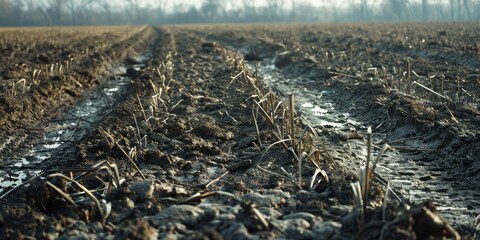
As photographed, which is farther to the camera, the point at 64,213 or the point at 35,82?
the point at 35,82

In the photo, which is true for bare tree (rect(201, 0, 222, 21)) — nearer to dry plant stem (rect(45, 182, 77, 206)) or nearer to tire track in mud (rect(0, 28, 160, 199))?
tire track in mud (rect(0, 28, 160, 199))

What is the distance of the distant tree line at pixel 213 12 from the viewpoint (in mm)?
95000

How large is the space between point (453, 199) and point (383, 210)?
1.58 metres

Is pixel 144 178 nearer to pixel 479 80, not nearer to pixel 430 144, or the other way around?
pixel 430 144

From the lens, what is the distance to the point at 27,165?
207 inches

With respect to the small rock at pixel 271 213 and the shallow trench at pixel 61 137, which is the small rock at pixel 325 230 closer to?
the small rock at pixel 271 213

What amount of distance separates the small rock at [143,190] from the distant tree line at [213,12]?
89.1 metres

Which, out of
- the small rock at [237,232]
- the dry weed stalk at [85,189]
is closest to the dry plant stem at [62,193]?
the dry weed stalk at [85,189]

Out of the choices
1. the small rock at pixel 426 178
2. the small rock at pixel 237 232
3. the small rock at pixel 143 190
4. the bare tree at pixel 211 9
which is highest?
the bare tree at pixel 211 9

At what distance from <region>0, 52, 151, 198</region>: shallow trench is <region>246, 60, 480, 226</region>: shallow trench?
2.69 meters

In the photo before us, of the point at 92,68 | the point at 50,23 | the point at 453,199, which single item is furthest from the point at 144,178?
the point at 50,23

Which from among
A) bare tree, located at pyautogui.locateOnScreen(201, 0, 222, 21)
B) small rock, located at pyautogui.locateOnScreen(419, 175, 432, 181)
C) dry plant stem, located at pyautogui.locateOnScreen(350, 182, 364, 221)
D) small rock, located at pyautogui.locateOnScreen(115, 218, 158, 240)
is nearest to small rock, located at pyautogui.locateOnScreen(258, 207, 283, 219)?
dry plant stem, located at pyautogui.locateOnScreen(350, 182, 364, 221)

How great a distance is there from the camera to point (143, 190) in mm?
3668

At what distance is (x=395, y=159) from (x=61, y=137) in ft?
12.0
